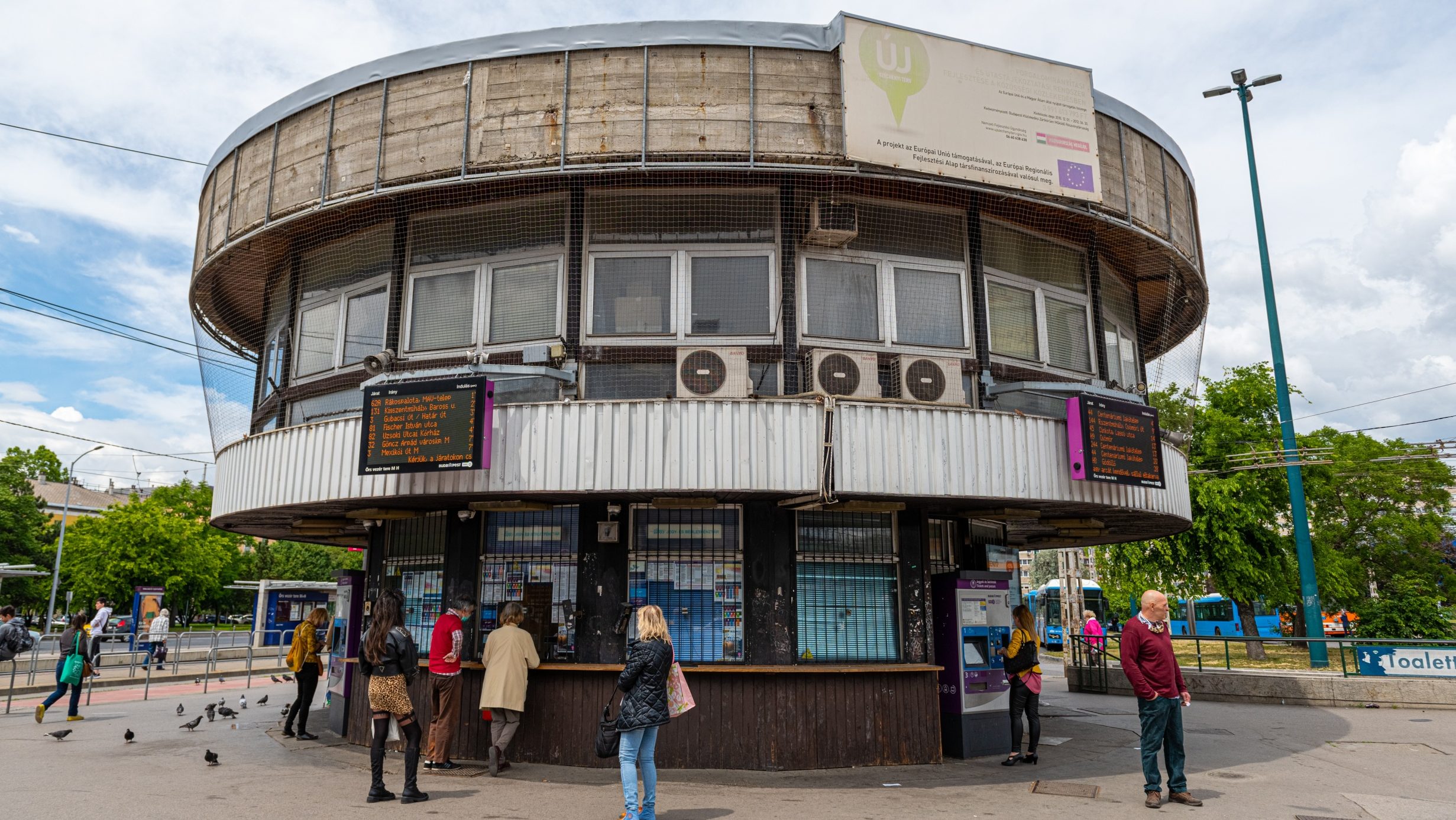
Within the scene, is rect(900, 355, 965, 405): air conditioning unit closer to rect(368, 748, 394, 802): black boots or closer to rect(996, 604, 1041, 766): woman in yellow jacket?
rect(996, 604, 1041, 766): woman in yellow jacket

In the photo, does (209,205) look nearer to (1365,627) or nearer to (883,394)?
(883,394)

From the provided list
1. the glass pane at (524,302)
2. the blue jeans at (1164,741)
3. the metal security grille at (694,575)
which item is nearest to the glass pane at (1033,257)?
the metal security grille at (694,575)

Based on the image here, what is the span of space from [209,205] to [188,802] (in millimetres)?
8241

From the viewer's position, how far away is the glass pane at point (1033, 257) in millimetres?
11773

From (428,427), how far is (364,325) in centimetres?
339

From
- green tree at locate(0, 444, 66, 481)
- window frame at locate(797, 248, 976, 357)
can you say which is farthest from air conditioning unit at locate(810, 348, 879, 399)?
green tree at locate(0, 444, 66, 481)

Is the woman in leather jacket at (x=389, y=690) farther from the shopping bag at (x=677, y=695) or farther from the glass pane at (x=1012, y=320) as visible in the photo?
the glass pane at (x=1012, y=320)

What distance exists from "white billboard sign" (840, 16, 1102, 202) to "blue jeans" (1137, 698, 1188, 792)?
5805mm

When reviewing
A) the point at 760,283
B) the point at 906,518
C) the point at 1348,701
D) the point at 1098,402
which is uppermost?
the point at 760,283

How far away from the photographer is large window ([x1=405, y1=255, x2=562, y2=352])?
35.7 feet

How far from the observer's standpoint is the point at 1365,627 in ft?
68.4

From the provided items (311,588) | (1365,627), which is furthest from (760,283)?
(311,588)

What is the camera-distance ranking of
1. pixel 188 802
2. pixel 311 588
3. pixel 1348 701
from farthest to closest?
pixel 311 588
pixel 1348 701
pixel 188 802

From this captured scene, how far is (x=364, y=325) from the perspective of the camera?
39.4 ft
